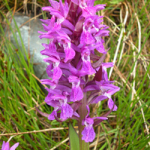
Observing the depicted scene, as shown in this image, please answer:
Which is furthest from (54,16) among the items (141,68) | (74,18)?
(141,68)

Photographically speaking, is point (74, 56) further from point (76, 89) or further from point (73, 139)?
point (73, 139)

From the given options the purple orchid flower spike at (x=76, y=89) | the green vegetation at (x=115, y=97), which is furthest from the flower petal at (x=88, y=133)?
the green vegetation at (x=115, y=97)

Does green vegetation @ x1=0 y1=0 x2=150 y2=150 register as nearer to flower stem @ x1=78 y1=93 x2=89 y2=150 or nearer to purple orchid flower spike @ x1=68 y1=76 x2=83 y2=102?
flower stem @ x1=78 y1=93 x2=89 y2=150

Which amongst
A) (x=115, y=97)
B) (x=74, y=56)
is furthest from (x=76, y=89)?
(x=115, y=97)

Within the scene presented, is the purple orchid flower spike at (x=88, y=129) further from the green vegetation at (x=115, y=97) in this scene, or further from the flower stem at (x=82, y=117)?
the green vegetation at (x=115, y=97)

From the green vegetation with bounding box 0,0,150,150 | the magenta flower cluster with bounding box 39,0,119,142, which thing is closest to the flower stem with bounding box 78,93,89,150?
the magenta flower cluster with bounding box 39,0,119,142
